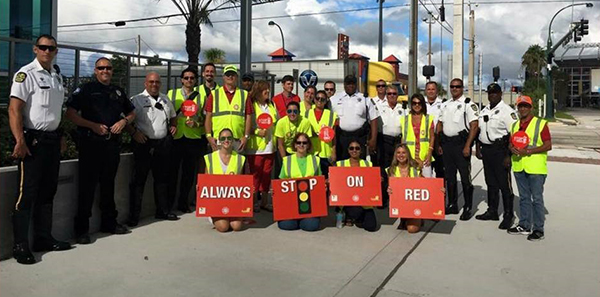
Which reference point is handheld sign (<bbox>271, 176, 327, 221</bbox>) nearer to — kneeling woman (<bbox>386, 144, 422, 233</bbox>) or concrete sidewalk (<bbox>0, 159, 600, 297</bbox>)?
concrete sidewalk (<bbox>0, 159, 600, 297</bbox>)

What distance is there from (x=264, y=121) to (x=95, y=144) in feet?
7.22

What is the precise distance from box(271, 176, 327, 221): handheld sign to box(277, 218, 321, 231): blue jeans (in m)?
0.05

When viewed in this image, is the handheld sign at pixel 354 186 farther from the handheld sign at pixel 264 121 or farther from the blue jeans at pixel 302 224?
the handheld sign at pixel 264 121

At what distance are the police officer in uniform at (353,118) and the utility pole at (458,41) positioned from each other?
1022 centimetres

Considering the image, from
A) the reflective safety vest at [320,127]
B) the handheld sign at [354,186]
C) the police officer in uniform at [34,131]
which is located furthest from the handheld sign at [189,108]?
the handheld sign at [354,186]

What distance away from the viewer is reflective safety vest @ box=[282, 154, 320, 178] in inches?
245

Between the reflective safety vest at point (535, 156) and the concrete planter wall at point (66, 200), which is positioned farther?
the reflective safety vest at point (535, 156)

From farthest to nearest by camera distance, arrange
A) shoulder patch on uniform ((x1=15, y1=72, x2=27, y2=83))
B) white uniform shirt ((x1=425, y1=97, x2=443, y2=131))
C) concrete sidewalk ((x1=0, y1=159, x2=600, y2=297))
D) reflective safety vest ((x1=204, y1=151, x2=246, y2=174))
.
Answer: white uniform shirt ((x1=425, y1=97, x2=443, y2=131)), reflective safety vest ((x1=204, y1=151, x2=246, y2=174)), shoulder patch on uniform ((x1=15, y1=72, x2=27, y2=83)), concrete sidewalk ((x1=0, y1=159, x2=600, y2=297))

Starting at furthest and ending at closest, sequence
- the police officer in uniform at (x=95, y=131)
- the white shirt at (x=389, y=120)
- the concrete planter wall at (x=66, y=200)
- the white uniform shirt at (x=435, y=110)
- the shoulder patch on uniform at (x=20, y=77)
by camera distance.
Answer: the white shirt at (x=389, y=120), the white uniform shirt at (x=435, y=110), the police officer in uniform at (x=95, y=131), the concrete planter wall at (x=66, y=200), the shoulder patch on uniform at (x=20, y=77)

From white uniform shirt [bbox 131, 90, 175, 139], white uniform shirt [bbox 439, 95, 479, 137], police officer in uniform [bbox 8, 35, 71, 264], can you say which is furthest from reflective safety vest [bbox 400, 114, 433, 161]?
police officer in uniform [bbox 8, 35, 71, 264]

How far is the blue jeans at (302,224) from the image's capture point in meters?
6.00

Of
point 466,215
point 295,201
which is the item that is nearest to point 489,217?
point 466,215

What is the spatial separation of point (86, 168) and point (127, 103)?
0.87m

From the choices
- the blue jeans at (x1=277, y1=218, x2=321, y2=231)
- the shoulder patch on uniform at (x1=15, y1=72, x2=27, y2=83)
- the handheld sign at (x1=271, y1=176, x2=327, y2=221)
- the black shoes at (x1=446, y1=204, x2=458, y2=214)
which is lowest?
the blue jeans at (x1=277, y1=218, x2=321, y2=231)
